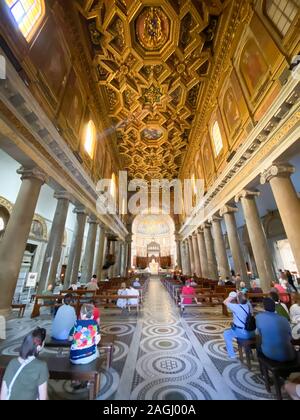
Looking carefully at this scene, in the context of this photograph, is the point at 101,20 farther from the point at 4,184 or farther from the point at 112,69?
the point at 4,184

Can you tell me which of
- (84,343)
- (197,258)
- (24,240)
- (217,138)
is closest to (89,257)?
(24,240)

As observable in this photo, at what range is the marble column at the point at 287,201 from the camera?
15.9 feet

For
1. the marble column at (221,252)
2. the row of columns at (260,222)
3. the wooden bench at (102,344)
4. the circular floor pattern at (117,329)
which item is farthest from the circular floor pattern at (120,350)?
the marble column at (221,252)

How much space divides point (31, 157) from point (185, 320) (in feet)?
22.5

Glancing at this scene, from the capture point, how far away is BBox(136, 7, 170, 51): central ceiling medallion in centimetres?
775

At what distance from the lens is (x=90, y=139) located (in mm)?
10266

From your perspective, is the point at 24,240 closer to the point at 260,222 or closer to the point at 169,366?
the point at 169,366

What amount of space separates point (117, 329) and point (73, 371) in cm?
298

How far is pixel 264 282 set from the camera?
6.08 metres

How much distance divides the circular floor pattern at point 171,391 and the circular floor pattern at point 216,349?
947mm

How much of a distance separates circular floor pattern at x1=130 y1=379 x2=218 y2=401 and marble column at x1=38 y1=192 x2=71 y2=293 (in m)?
5.38

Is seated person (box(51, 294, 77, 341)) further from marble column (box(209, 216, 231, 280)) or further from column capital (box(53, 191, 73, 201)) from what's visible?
marble column (box(209, 216, 231, 280))

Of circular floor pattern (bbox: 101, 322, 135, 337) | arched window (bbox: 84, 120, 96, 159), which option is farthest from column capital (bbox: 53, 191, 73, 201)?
circular floor pattern (bbox: 101, 322, 135, 337)

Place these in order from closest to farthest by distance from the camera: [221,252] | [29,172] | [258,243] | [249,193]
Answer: [29,172]
[258,243]
[249,193]
[221,252]
